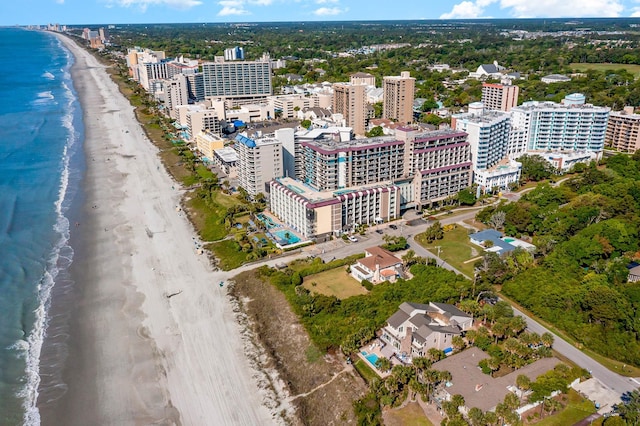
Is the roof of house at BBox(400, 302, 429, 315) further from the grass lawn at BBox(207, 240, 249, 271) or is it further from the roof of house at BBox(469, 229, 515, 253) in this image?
the grass lawn at BBox(207, 240, 249, 271)

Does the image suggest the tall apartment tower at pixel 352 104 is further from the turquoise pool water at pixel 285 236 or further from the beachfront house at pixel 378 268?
the beachfront house at pixel 378 268

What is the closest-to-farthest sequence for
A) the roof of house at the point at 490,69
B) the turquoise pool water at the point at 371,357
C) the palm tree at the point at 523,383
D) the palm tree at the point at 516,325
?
1. the palm tree at the point at 523,383
2. the turquoise pool water at the point at 371,357
3. the palm tree at the point at 516,325
4. the roof of house at the point at 490,69

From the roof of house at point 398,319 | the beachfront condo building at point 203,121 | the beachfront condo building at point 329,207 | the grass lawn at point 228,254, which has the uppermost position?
the beachfront condo building at point 203,121

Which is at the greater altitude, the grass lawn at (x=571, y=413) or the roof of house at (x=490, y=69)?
the roof of house at (x=490, y=69)

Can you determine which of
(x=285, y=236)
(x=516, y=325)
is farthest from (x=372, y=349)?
(x=285, y=236)

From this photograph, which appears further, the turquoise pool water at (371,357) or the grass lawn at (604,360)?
the turquoise pool water at (371,357)

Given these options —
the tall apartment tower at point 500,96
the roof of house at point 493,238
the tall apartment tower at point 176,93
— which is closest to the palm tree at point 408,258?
the roof of house at point 493,238

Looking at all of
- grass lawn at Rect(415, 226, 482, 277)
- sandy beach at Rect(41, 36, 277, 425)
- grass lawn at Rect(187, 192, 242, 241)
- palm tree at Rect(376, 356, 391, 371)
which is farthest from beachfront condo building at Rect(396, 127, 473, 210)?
palm tree at Rect(376, 356, 391, 371)

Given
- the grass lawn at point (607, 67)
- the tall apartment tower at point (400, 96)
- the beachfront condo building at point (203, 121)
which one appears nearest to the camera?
the beachfront condo building at point (203, 121)
